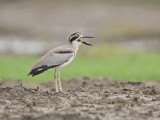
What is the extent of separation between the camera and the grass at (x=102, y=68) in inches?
603

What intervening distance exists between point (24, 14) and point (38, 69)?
26.4 meters

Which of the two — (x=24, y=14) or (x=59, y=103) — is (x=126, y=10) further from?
(x=59, y=103)

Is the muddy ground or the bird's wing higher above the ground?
the bird's wing

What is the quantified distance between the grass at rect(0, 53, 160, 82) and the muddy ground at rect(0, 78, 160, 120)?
201 inches

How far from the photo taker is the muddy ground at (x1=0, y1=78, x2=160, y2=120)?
24.6ft

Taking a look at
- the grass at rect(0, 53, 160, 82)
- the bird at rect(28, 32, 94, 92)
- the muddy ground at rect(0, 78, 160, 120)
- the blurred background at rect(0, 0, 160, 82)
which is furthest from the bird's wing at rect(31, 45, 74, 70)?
the blurred background at rect(0, 0, 160, 82)

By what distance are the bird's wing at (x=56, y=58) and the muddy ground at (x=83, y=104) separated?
63 centimetres

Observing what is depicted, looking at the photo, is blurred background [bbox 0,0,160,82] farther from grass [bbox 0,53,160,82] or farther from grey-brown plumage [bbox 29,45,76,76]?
grey-brown plumage [bbox 29,45,76,76]

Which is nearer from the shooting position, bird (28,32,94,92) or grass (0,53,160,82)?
bird (28,32,94,92)

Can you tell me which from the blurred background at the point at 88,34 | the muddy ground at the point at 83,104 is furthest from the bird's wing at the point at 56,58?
the blurred background at the point at 88,34

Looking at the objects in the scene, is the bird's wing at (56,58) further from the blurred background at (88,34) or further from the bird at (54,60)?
the blurred background at (88,34)

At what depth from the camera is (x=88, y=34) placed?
92.4 feet

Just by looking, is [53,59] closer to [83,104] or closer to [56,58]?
[56,58]

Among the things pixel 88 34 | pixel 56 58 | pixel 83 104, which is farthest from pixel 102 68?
pixel 88 34
